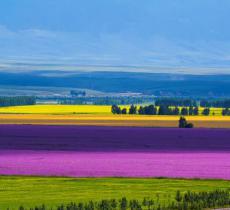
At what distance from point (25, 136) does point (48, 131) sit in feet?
26.0

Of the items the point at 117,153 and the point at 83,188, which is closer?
the point at 83,188

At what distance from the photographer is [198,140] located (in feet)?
222

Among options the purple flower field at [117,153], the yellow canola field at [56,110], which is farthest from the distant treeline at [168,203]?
the yellow canola field at [56,110]

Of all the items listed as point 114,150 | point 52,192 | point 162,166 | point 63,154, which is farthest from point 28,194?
point 114,150

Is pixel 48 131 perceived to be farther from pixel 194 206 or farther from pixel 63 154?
pixel 194 206

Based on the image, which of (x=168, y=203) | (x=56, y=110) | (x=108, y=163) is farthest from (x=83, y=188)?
(x=56, y=110)

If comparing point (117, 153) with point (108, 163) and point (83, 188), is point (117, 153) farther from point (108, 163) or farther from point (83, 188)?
point (83, 188)

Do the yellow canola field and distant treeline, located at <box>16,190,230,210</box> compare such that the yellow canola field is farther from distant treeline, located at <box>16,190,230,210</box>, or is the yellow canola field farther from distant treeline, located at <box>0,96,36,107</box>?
distant treeline, located at <box>16,190,230,210</box>

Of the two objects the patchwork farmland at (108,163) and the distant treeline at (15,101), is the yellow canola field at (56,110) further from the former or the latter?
the patchwork farmland at (108,163)

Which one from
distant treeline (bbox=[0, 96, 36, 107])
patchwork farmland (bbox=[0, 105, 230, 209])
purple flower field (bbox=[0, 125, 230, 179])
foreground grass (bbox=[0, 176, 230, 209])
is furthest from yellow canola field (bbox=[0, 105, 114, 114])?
foreground grass (bbox=[0, 176, 230, 209])

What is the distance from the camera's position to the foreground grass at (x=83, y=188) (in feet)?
105

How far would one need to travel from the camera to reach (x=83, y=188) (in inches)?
1383

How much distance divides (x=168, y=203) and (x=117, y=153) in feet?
70.0

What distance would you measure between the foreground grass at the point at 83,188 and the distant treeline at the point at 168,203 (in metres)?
0.99
